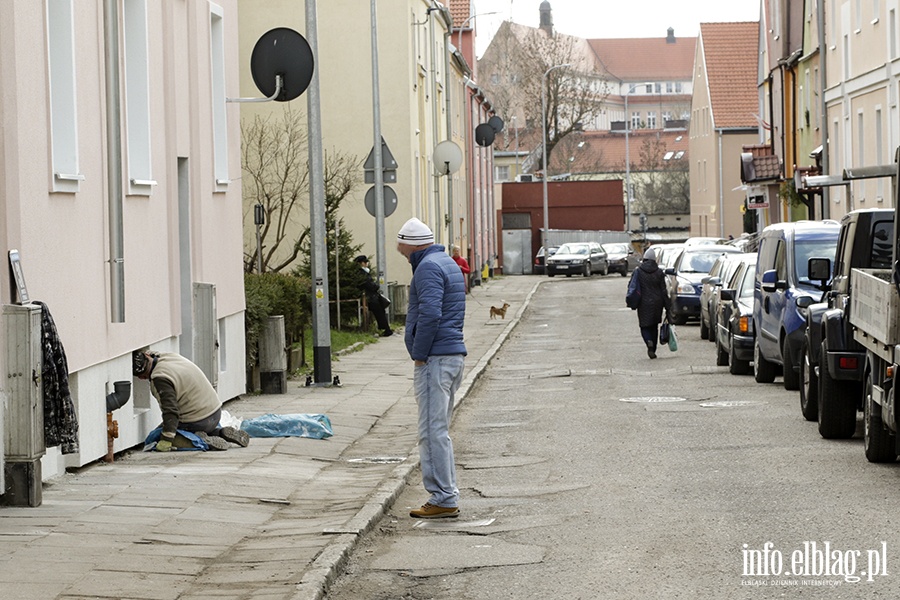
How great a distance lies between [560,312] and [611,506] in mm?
30774

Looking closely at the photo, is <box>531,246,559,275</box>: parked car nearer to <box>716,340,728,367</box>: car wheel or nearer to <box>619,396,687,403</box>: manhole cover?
<box>716,340,728,367</box>: car wheel

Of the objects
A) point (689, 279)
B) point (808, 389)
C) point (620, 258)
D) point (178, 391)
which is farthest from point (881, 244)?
point (620, 258)

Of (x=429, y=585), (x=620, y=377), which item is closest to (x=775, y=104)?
(x=620, y=377)

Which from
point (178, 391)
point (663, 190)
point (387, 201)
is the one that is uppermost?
point (663, 190)

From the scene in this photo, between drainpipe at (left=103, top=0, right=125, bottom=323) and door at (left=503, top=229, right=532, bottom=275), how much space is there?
64337 mm

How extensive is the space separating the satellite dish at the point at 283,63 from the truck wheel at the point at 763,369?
7.02m

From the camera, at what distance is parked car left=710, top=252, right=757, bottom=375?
66.2 feet

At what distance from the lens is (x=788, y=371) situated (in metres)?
17.6

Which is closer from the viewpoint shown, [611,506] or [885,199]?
[611,506]

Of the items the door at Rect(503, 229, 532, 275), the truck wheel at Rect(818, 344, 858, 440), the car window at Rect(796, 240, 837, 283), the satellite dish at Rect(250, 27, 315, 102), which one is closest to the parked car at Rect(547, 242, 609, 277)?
the door at Rect(503, 229, 532, 275)

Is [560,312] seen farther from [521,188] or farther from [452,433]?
[521,188]

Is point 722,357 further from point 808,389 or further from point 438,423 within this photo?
point 438,423

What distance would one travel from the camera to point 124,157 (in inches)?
519

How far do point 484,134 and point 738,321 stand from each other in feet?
110
